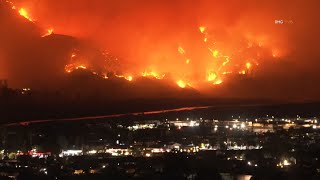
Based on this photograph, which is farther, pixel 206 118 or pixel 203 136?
pixel 206 118

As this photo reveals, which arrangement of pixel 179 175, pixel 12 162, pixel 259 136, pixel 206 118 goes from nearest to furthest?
pixel 179 175 < pixel 12 162 < pixel 259 136 < pixel 206 118

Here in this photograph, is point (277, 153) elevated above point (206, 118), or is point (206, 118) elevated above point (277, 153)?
point (206, 118)

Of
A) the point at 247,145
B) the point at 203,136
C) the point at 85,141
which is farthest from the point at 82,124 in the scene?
the point at 247,145

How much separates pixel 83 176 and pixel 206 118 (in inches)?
1073

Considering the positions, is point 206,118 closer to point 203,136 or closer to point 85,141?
point 203,136

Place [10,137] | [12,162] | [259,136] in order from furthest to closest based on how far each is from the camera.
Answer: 1. [259,136]
2. [10,137]
3. [12,162]

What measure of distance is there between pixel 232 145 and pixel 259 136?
4.42m

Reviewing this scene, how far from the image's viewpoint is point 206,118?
2360 inches

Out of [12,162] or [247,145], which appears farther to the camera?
[247,145]

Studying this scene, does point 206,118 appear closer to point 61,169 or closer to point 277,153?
point 277,153

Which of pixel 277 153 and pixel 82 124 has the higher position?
pixel 82 124

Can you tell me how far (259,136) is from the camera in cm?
5100

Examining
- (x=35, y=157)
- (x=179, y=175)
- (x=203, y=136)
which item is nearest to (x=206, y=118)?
(x=203, y=136)

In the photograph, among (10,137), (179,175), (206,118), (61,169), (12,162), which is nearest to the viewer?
(179,175)
